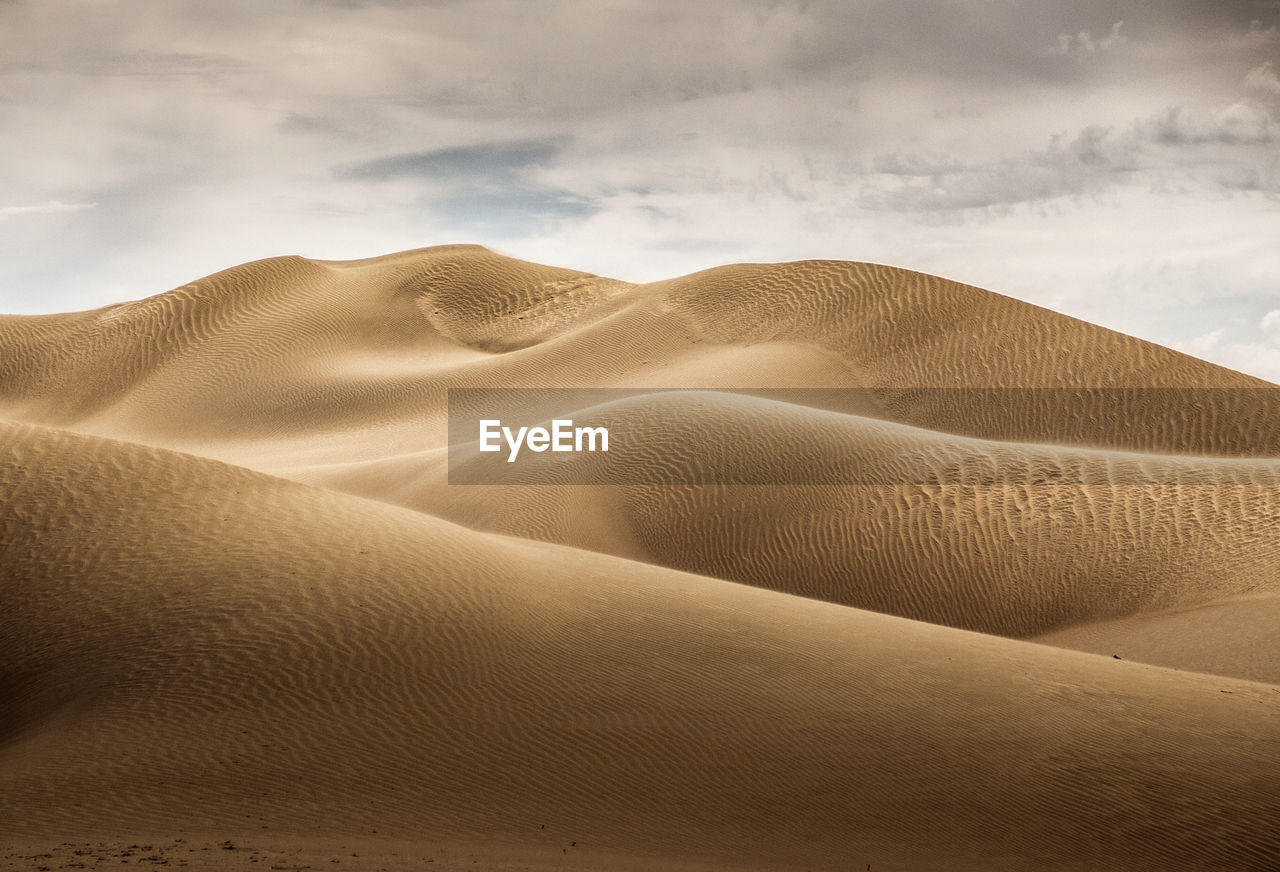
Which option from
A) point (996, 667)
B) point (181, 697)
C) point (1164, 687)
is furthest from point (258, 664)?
point (1164, 687)

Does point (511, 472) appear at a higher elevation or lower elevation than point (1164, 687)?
higher

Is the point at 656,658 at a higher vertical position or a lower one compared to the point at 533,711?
higher

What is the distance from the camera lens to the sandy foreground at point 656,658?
616 centimetres

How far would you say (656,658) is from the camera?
27.8 ft

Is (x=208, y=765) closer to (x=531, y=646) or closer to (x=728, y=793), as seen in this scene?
(x=531, y=646)

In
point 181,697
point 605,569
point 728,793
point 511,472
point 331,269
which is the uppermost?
point 331,269

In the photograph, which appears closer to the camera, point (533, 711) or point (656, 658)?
point (533, 711)

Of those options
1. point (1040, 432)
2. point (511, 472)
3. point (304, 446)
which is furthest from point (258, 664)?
point (304, 446)

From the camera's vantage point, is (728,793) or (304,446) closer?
(728,793)

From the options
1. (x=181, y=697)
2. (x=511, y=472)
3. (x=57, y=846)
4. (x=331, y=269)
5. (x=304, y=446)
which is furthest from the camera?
(x=331, y=269)

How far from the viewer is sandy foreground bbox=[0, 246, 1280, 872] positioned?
20.2 feet

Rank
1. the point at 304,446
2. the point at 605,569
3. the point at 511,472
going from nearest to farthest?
the point at 605,569 → the point at 511,472 → the point at 304,446

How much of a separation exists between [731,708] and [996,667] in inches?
100

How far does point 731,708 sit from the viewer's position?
25.2ft
